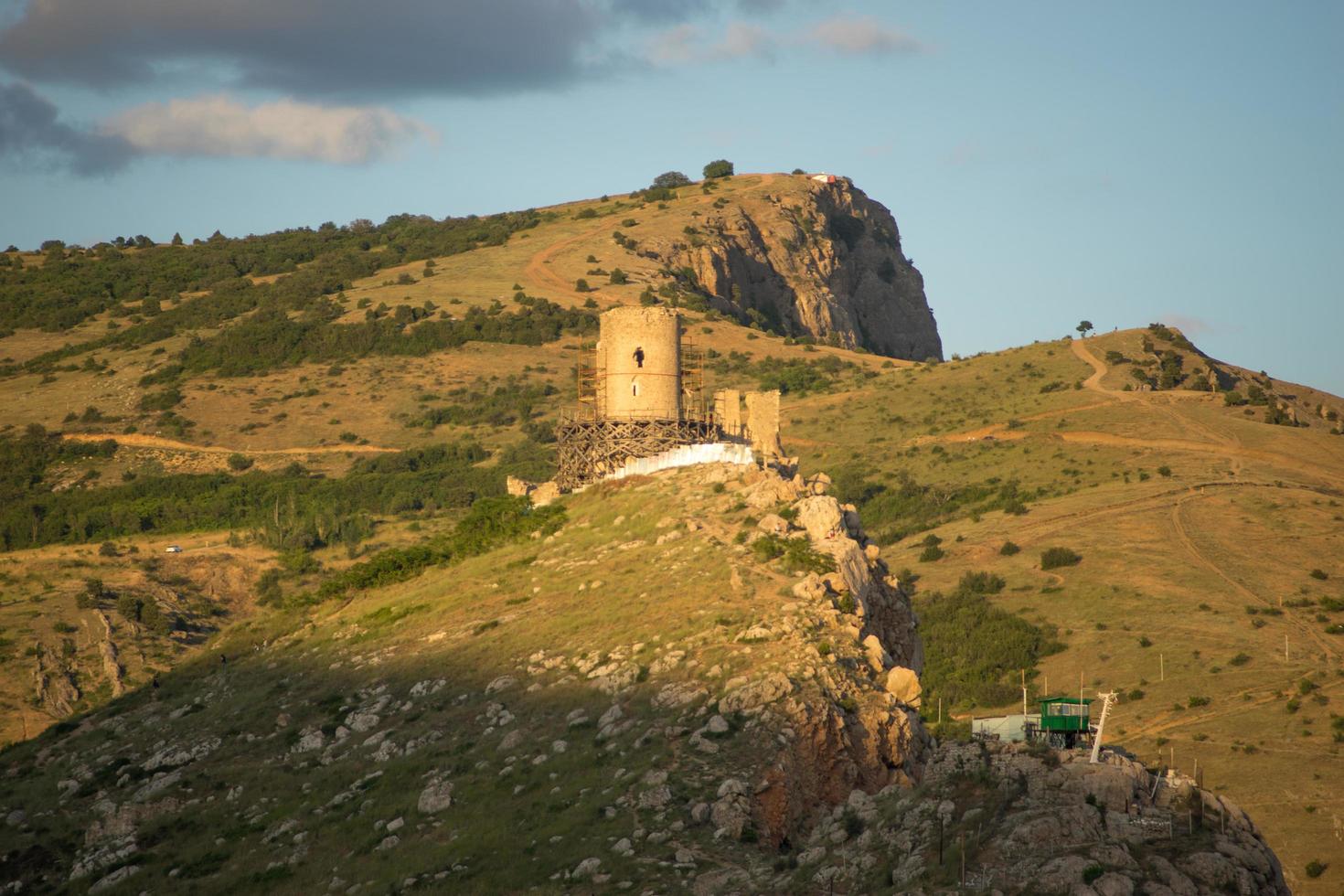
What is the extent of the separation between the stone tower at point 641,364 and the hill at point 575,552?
131 inches

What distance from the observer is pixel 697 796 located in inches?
866

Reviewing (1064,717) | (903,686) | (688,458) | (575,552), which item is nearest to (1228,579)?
(688,458)

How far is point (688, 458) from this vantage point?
3847 cm

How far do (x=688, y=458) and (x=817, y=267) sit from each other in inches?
3864

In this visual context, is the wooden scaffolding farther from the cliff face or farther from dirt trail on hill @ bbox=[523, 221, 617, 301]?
the cliff face

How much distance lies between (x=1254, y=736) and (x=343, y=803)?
28105mm

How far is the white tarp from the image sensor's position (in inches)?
1478

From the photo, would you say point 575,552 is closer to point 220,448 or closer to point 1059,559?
point 1059,559

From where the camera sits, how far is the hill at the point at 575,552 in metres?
25.8

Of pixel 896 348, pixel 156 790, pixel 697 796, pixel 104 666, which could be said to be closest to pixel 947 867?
pixel 697 796

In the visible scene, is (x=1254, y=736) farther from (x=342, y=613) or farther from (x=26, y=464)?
(x=26, y=464)

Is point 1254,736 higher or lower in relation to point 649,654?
lower

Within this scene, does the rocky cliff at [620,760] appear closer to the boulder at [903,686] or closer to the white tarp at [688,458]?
the boulder at [903,686]

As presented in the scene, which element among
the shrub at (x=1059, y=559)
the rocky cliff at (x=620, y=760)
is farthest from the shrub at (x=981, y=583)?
the rocky cliff at (x=620, y=760)
